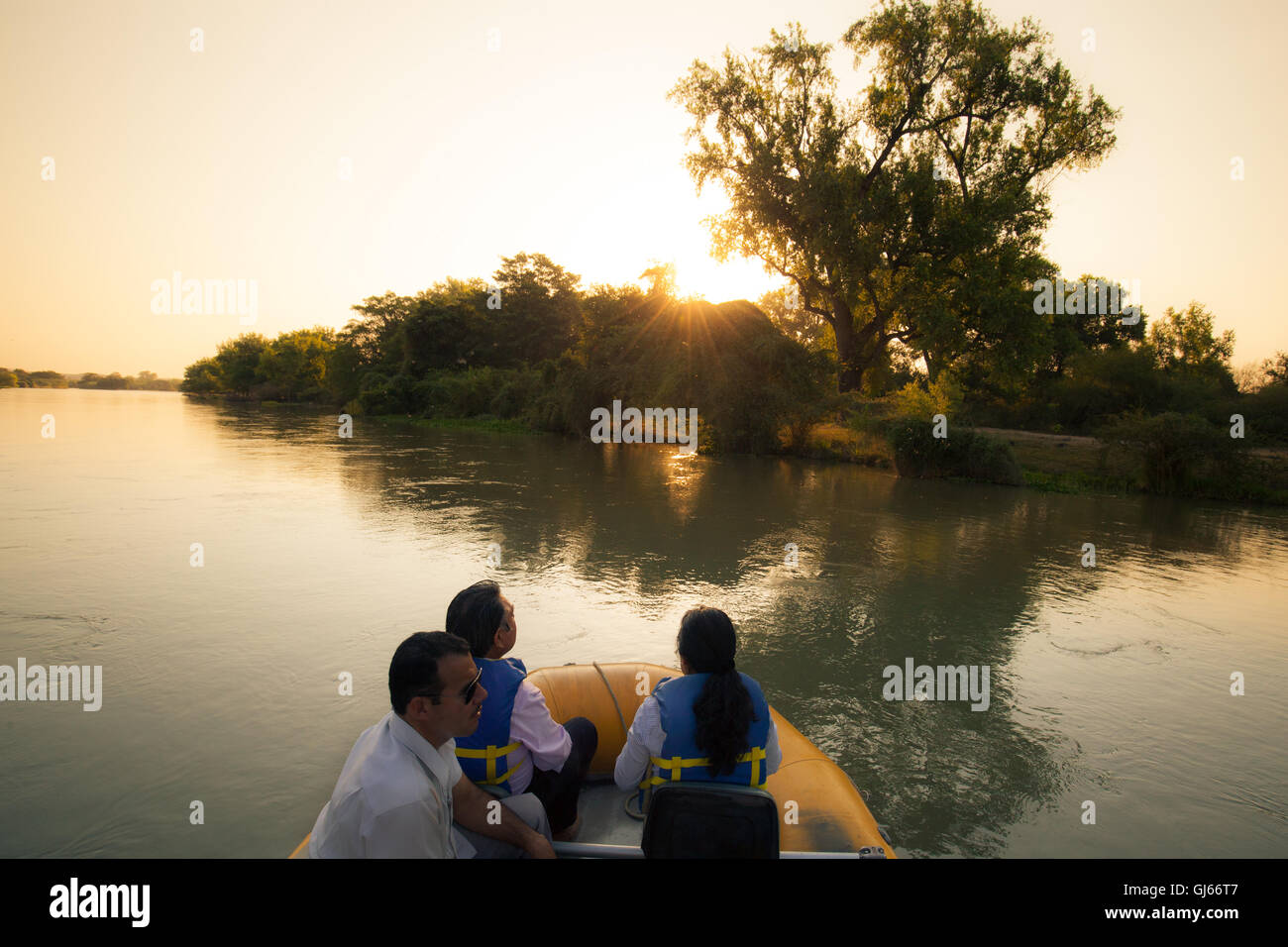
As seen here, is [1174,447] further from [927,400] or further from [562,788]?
[562,788]

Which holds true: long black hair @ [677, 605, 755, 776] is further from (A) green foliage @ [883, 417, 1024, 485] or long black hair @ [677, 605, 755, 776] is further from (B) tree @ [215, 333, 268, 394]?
(B) tree @ [215, 333, 268, 394]

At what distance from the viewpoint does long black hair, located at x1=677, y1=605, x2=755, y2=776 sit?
2.35 meters

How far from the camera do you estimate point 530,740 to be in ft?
8.57

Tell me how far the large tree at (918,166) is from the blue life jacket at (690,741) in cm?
1983

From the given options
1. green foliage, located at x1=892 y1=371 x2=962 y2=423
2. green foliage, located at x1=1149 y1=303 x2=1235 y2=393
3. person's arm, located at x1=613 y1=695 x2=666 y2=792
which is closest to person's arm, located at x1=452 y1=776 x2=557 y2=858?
person's arm, located at x1=613 y1=695 x2=666 y2=792

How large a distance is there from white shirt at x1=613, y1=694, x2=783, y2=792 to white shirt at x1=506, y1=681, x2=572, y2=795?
0.25 m

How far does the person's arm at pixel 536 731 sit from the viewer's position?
2605 millimetres

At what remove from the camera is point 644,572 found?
28.3ft

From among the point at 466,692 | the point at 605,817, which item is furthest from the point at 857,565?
the point at 466,692

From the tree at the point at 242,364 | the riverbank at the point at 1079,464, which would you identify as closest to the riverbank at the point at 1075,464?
the riverbank at the point at 1079,464

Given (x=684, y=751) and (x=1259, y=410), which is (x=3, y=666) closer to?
(x=684, y=751)

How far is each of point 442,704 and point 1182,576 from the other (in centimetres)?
1098
